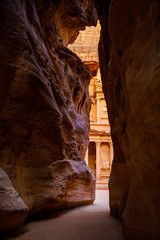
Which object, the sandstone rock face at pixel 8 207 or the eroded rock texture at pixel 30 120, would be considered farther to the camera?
the eroded rock texture at pixel 30 120

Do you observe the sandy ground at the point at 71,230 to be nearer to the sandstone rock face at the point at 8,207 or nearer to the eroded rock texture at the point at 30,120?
the sandstone rock face at the point at 8,207

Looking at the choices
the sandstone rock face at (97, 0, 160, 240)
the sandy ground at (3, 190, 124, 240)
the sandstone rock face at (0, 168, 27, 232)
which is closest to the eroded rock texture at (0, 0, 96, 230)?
the sandy ground at (3, 190, 124, 240)

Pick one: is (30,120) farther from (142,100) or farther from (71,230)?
(142,100)

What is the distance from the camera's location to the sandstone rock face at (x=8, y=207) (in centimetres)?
358

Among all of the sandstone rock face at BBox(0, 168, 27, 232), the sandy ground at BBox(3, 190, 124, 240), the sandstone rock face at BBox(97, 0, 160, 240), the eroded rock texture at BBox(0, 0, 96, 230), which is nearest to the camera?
the sandstone rock face at BBox(97, 0, 160, 240)

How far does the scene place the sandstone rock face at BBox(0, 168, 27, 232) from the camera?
11.7 ft

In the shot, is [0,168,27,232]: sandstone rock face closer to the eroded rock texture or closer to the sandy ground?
the sandy ground

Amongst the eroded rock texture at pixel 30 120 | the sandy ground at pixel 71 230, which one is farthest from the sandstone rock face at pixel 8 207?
the eroded rock texture at pixel 30 120

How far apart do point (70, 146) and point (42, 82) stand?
3085 millimetres

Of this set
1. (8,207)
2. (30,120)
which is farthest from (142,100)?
(30,120)

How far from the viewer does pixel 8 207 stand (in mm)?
3600

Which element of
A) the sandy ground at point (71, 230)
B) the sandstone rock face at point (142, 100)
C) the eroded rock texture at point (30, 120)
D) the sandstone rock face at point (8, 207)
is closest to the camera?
the sandstone rock face at point (142, 100)

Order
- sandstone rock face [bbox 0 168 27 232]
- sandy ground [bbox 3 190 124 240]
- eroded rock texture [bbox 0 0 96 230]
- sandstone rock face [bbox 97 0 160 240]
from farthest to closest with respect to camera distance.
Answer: eroded rock texture [bbox 0 0 96 230]
sandy ground [bbox 3 190 124 240]
sandstone rock face [bbox 0 168 27 232]
sandstone rock face [bbox 97 0 160 240]

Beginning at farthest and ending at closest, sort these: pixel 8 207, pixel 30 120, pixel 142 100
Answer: pixel 30 120
pixel 8 207
pixel 142 100
